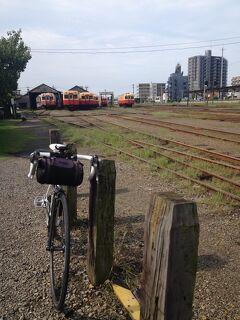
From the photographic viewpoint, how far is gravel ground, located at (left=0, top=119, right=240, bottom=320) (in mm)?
3590

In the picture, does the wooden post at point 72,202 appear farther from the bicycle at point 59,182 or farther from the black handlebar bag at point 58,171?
the black handlebar bag at point 58,171

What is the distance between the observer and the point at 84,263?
4.50 metres

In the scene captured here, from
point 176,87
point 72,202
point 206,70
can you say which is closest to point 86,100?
point 72,202

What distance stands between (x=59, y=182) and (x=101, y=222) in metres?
0.65

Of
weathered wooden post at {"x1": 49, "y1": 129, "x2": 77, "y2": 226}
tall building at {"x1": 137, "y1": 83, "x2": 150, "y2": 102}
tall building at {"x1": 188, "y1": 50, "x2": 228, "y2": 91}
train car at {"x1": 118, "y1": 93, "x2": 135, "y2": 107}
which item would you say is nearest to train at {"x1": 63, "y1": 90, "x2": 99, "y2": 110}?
train car at {"x1": 118, "y1": 93, "x2": 135, "y2": 107}

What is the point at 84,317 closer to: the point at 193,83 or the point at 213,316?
the point at 213,316

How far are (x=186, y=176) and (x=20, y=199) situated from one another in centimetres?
358

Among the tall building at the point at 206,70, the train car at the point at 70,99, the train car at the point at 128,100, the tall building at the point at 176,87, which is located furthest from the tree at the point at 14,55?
the tall building at the point at 206,70

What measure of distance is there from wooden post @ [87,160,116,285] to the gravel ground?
188mm

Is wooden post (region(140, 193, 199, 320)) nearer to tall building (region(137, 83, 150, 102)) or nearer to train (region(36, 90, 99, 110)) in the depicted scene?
train (region(36, 90, 99, 110))

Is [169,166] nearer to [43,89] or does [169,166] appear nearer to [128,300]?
Result: [128,300]

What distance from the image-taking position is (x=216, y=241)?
527 cm

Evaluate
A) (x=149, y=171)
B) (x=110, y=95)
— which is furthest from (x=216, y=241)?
(x=110, y=95)

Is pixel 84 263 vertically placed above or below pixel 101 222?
below
